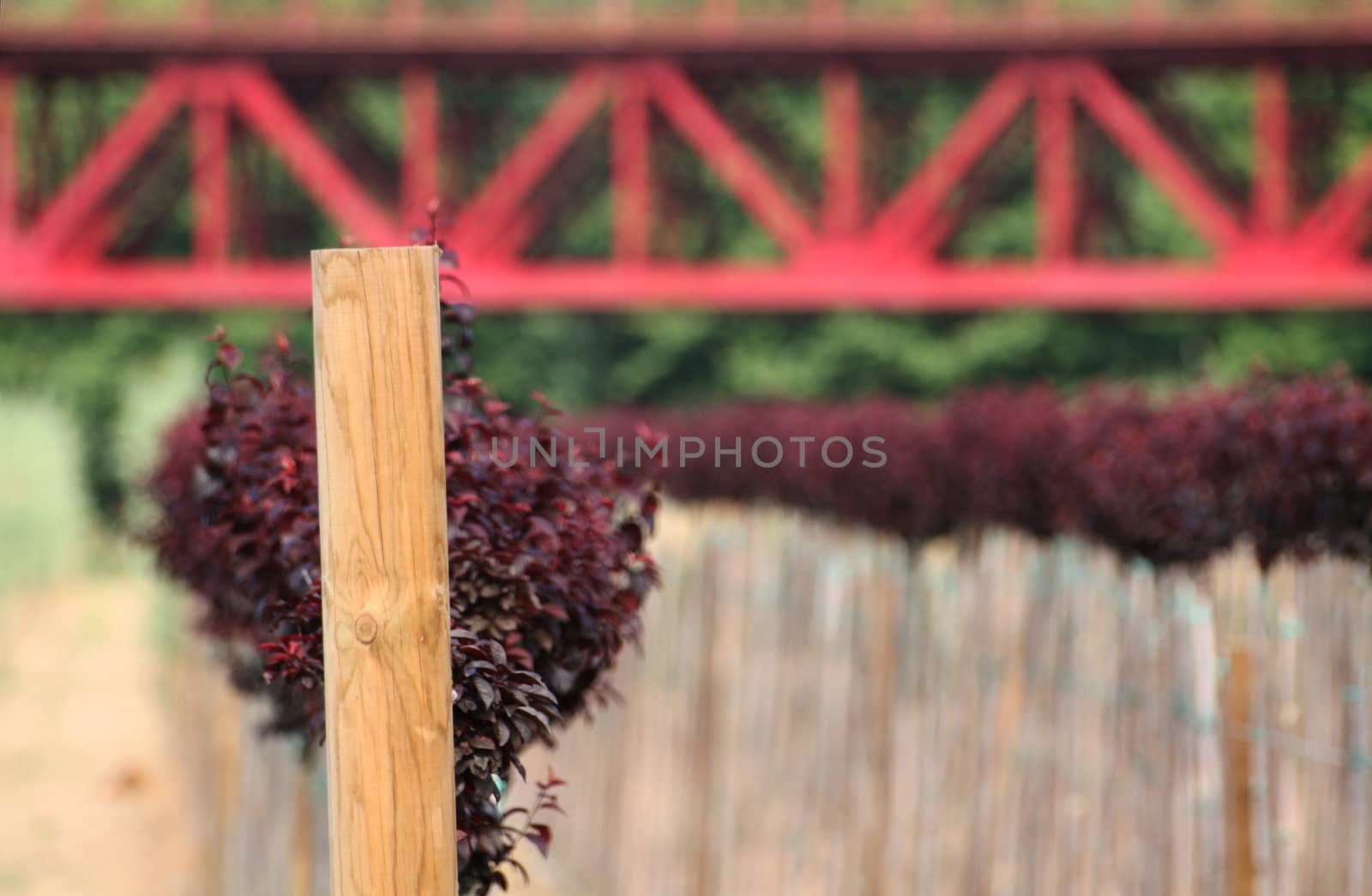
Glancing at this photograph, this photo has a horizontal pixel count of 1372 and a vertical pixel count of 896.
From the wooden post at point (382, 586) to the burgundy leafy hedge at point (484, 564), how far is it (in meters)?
0.25

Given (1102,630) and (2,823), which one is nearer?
(1102,630)

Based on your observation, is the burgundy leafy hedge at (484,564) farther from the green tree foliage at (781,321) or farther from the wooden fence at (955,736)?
the green tree foliage at (781,321)

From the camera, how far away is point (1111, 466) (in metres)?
7.78

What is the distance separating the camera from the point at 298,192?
31438 millimetres

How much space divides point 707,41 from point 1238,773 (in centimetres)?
1508

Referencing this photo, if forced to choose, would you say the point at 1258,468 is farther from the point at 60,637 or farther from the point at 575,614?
the point at 60,637

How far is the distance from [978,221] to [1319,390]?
28511mm

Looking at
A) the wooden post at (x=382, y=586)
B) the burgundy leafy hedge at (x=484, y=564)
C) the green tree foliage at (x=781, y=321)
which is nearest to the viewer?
the wooden post at (x=382, y=586)

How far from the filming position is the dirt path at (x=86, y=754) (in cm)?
980

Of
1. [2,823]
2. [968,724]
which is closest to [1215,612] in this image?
[968,724]

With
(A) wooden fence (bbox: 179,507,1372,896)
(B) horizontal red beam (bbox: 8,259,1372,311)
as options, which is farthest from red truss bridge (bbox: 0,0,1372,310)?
(A) wooden fence (bbox: 179,507,1372,896)

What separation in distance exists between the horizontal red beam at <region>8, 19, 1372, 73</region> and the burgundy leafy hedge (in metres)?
15.3

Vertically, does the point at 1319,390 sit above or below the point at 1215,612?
above

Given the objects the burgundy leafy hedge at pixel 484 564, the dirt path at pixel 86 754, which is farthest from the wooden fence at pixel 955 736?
the dirt path at pixel 86 754
